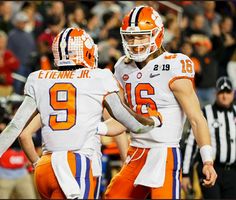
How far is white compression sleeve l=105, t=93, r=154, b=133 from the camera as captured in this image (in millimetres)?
5316

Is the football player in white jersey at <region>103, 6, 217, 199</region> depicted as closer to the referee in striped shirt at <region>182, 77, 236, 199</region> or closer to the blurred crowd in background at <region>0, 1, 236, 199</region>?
the referee in striped shirt at <region>182, 77, 236, 199</region>

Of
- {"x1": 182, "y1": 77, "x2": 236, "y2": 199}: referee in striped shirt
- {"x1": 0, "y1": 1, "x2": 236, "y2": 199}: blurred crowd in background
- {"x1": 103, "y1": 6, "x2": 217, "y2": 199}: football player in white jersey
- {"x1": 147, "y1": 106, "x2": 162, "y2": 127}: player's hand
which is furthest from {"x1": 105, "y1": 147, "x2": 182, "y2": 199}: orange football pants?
{"x1": 0, "y1": 1, "x2": 236, "y2": 199}: blurred crowd in background

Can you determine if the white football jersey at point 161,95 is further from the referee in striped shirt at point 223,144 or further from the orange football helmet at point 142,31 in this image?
the referee in striped shirt at point 223,144

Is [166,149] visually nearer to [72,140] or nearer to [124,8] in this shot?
[72,140]

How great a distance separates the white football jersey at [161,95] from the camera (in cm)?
587

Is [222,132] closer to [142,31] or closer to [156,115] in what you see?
[142,31]

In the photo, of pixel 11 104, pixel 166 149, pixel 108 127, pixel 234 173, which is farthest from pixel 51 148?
pixel 11 104

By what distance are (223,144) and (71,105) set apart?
3323 millimetres

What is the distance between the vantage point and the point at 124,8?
529 inches

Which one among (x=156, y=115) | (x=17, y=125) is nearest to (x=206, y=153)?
(x=156, y=115)

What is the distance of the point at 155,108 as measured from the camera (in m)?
5.93

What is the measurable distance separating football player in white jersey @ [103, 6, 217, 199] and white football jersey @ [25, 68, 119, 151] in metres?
0.43

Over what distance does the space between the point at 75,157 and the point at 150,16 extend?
133 centimetres

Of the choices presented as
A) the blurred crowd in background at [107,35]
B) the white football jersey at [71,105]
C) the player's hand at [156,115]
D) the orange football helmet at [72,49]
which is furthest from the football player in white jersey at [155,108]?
the blurred crowd in background at [107,35]
